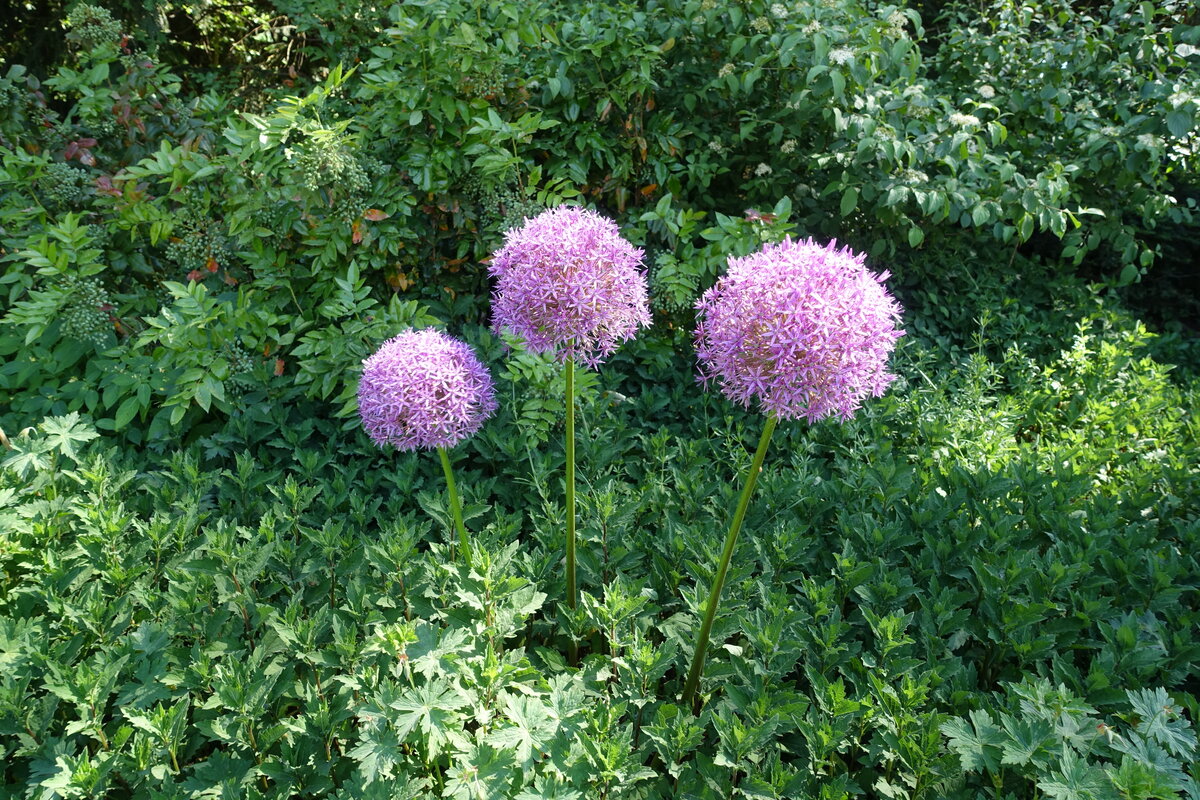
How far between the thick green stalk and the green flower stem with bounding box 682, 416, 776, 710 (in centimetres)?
37

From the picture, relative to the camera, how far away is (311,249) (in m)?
3.16

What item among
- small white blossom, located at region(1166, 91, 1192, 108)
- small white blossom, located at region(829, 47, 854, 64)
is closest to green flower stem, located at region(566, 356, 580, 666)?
small white blossom, located at region(829, 47, 854, 64)

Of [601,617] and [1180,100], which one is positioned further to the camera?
[1180,100]

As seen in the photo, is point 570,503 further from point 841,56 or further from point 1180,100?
point 1180,100

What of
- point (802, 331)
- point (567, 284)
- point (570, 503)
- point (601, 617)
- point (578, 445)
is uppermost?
point (802, 331)

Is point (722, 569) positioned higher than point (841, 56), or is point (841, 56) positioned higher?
point (841, 56)

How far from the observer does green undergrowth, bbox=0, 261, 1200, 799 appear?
1632mm

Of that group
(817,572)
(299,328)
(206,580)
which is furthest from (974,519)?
(299,328)

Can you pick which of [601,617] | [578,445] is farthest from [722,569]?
[578,445]

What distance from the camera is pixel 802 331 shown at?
149 cm

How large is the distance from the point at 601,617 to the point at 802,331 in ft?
2.91

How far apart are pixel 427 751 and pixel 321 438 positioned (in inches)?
68.9

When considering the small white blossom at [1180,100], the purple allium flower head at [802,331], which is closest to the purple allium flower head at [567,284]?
the purple allium flower head at [802,331]

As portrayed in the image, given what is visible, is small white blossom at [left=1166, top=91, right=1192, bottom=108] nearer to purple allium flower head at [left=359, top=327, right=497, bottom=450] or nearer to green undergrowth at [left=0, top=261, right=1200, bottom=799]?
green undergrowth at [left=0, top=261, right=1200, bottom=799]
